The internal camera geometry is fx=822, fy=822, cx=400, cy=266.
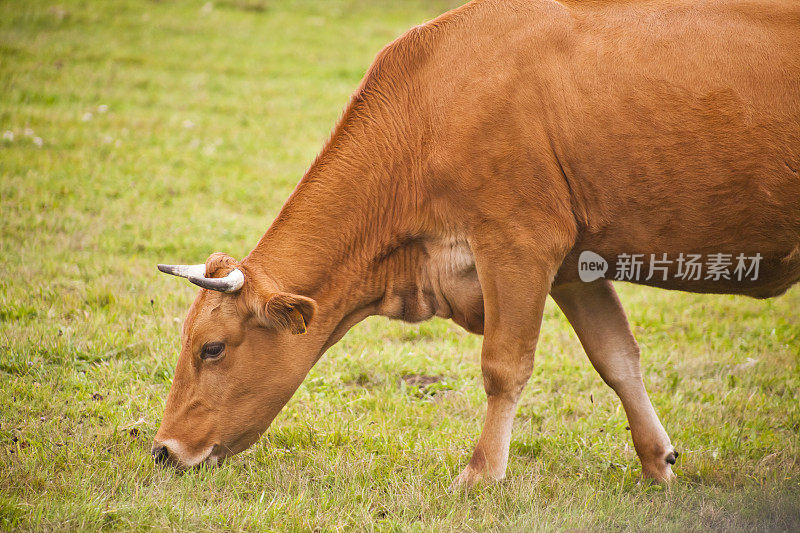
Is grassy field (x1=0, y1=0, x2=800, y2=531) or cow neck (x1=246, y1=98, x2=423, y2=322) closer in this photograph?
grassy field (x1=0, y1=0, x2=800, y2=531)

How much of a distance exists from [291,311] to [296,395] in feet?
5.19

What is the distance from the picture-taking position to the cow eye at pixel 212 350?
14.5ft

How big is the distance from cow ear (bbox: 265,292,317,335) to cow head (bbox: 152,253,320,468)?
24mm

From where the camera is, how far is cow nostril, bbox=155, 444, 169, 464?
4.45m

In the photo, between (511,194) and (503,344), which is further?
(503,344)

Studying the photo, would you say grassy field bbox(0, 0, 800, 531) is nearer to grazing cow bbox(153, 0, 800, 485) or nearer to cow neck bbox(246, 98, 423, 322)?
grazing cow bbox(153, 0, 800, 485)

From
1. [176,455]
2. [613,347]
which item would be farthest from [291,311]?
[613,347]

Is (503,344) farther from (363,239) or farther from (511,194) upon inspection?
(363,239)

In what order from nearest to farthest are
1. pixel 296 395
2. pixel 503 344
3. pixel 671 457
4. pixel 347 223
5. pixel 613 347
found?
pixel 503 344 < pixel 347 223 < pixel 671 457 < pixel 613 347 < pixel 296 395

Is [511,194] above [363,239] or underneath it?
above

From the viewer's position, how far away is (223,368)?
4.46 m

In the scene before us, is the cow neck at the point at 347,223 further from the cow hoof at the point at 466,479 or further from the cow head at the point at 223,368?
the cow hoof at the point at 466,479

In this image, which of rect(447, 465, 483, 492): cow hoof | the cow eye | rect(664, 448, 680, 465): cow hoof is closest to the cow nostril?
A: the cow eye

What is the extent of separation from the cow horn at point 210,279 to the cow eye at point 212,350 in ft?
1.11
